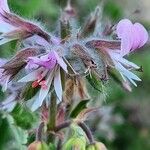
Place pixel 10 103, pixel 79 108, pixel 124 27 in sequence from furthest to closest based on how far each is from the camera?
pixel 10 103 → pixel 79 108 → pixel 124 27

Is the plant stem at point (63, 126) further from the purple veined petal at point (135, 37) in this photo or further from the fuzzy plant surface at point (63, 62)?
the purple veined petal at point (135, 37)

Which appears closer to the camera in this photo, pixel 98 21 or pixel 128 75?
pixel 128 75

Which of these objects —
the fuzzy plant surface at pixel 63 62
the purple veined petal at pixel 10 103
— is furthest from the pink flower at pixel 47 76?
the purple veined petal at pixel 10 103

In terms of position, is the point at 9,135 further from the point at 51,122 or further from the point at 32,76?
the point at 32,76

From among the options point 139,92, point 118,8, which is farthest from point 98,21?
point 139,92

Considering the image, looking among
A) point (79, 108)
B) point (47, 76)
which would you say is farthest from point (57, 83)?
point (79, 108)

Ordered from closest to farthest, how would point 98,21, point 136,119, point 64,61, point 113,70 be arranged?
point 64,61 → point 113,70 → point 98,21 → point 136,119

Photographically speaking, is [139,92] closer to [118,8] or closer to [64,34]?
[118,8]
